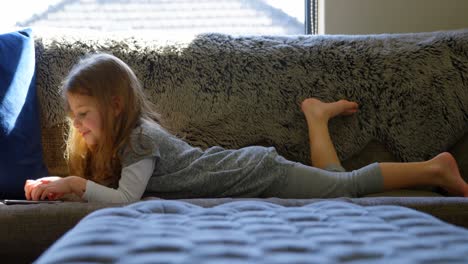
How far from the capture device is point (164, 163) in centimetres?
157

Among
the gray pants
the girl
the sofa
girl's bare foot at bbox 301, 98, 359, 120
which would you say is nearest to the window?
the sofa

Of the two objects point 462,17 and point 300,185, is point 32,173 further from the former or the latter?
point 462,17

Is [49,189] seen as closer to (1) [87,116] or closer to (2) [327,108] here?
(1) [87,116]

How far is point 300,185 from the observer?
1.62m

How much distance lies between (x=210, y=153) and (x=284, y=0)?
1043 mm

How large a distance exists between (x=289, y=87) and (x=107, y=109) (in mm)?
633

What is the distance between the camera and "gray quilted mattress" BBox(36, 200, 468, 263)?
640mm

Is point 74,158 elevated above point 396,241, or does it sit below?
below

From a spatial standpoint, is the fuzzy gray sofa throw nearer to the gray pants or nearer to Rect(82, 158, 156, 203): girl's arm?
the gray pants

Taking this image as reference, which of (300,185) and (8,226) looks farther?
(300,185)

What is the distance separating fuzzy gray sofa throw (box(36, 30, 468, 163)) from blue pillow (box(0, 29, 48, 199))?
0.08 metres

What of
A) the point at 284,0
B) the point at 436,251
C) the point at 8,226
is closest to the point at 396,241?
the point at 436,251

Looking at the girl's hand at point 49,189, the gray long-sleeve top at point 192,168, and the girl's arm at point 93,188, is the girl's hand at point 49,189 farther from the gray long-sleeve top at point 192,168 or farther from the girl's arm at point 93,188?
the gray long-sleeve top at point 192,168

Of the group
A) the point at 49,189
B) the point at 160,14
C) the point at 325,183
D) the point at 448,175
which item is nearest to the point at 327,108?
the point at 325,183
